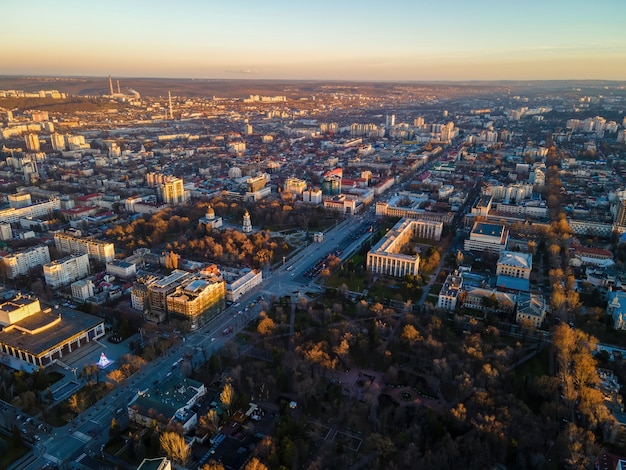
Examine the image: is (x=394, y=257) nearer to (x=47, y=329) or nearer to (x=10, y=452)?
(x=47, y=329)

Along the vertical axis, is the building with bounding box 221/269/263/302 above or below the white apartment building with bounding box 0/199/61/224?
below

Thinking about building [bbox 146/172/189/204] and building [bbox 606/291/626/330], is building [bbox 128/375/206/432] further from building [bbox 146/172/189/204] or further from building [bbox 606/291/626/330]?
building [bbox 146/172/189/204]

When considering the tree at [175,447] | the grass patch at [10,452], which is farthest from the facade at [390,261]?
the grass patch at [10,452]

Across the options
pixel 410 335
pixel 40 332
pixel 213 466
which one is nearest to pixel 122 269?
pixel 40 332

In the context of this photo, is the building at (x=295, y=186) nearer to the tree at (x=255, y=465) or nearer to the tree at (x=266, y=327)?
the tree at (x=266, y=327)

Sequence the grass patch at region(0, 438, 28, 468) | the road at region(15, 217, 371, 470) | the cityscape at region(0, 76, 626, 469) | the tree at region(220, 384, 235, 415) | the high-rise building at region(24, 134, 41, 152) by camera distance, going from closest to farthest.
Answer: the grass patch at region(0, 438, 28, 468) → the road at region(15, 217, 371, 470) → the cityscape at region(0, 76, 626, 469) → the tree at region(220, 384, 235, 415) → the high-rise building at region(24, 134, 41, 152)

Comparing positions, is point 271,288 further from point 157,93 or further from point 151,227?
point 157,93

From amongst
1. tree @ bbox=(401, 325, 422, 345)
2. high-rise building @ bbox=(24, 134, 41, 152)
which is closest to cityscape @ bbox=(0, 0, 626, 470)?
tree @ bbox=(401, 325, 422, 345)
